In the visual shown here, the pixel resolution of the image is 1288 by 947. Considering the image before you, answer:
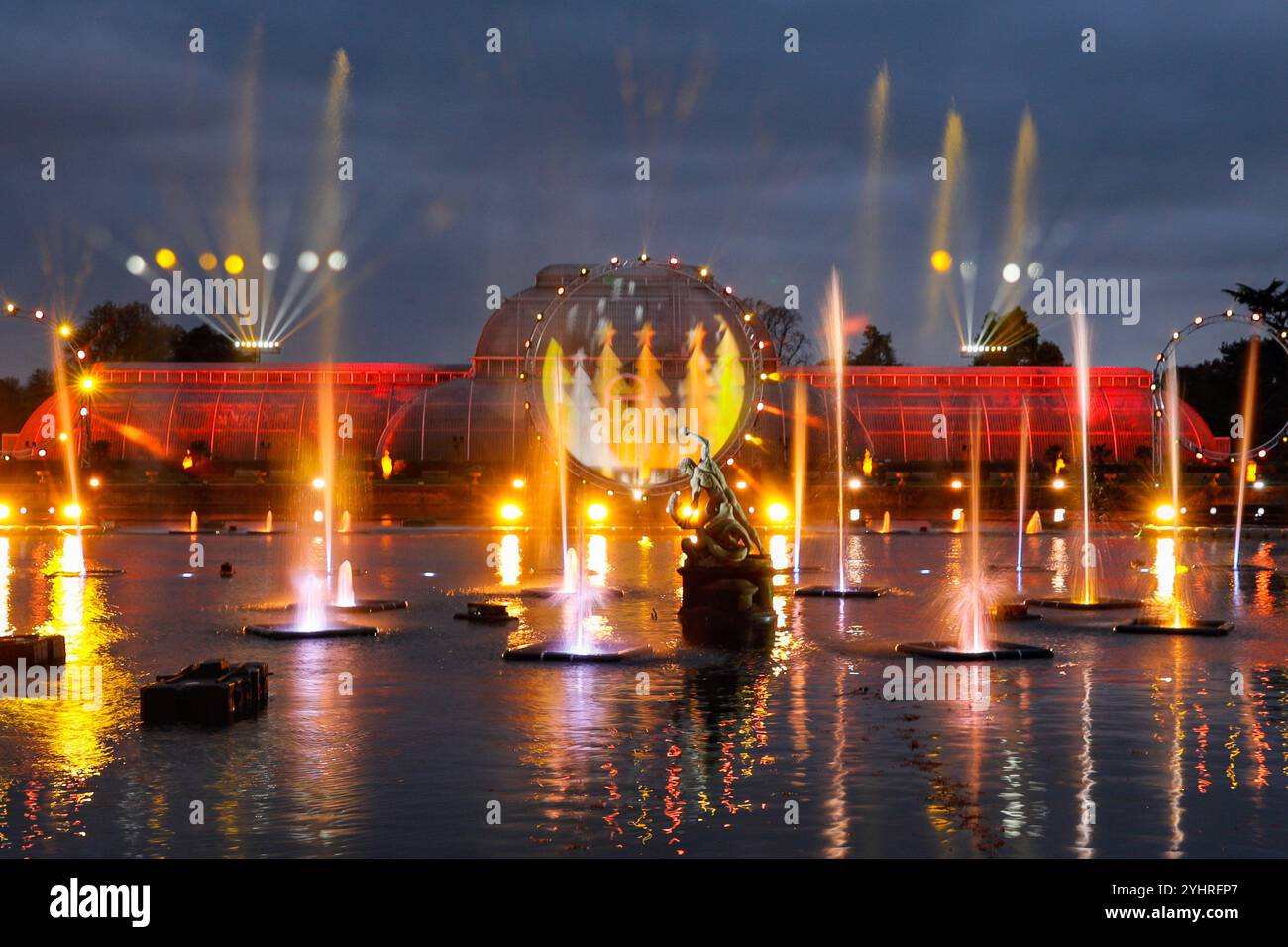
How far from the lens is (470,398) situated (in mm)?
89625

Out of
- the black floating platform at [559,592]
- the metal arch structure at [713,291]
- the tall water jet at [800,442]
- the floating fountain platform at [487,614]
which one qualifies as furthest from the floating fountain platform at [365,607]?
the tall water jet at [800,442]

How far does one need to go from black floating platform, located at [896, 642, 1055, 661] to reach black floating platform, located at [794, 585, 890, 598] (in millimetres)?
8219

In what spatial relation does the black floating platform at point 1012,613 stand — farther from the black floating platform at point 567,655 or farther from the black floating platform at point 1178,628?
the black floating platform at point 567,655

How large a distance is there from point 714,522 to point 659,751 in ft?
45.7

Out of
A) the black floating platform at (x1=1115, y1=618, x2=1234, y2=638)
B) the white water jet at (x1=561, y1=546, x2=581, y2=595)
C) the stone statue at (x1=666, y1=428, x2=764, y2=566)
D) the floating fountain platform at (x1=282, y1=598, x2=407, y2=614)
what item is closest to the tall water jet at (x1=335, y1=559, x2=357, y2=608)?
the floating fountain platform at (x1=282, y1=598, x2=407, y2=614)

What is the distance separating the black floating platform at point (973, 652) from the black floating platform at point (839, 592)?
8.22 metres

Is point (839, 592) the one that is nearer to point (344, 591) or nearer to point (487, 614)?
point (487, 614)

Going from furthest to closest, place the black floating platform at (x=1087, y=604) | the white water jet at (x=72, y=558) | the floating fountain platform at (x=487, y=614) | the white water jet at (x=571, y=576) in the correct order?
the white water jet at (x=72, y=558) < the white water jet at (x=571, y=576) < the black floating platform at (x=1087, y=604) < the floating fountain platform at (x=487, y=614)

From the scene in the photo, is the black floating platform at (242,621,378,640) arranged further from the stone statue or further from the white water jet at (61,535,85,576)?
the white water jet at (61,535,85,576)

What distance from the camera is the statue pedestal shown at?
26125 millimetres

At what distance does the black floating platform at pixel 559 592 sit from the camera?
99.1ft

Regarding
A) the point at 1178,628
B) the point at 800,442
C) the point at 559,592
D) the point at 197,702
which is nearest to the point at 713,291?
the point at 800,442
